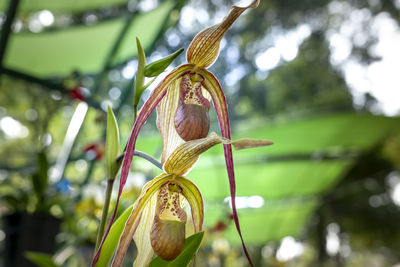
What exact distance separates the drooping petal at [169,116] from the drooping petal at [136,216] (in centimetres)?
8

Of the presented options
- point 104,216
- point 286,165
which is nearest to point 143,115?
point 104,216

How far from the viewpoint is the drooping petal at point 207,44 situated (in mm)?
534

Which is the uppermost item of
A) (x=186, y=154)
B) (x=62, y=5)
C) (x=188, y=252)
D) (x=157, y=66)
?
(x=62, y=5)

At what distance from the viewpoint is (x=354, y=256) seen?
49.8 feet

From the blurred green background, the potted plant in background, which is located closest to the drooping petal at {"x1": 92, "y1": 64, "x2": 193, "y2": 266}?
the blurred green background

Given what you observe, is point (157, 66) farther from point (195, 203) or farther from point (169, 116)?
point (195, 203)

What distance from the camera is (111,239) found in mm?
563

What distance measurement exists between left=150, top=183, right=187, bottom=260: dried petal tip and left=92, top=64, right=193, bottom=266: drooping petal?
91 millimetres

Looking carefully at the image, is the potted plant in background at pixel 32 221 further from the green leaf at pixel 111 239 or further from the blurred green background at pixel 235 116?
the green leaf at pixel 111 239

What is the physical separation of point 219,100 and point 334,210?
8225 millimetres

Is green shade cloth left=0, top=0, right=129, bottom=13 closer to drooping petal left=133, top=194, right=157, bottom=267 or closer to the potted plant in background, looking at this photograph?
the potted plant in background

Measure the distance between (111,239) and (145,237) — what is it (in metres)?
0.07

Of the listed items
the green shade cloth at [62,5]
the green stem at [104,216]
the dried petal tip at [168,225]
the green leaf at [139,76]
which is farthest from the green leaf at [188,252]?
the green shade cloth at [62,5]

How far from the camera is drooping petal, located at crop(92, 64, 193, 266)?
0.47 m
